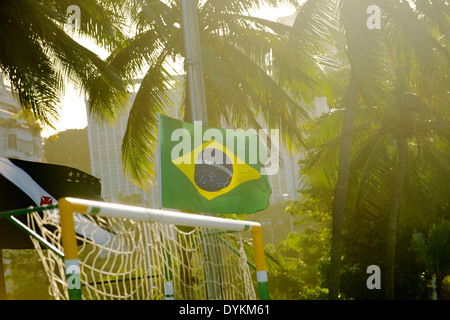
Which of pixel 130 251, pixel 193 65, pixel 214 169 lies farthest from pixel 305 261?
pixel 130 251

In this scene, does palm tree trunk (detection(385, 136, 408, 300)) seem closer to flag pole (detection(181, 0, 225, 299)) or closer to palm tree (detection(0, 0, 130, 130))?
flag pole (detection(181, 0, 225, 299))

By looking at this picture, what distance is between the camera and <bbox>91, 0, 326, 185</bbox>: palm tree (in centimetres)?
1572

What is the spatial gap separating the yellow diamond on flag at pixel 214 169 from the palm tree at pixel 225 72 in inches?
201

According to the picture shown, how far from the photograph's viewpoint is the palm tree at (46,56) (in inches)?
419

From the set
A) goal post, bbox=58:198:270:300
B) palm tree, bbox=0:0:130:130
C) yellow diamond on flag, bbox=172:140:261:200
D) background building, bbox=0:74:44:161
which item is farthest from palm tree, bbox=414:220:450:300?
background building, bbox=0:74:44:161

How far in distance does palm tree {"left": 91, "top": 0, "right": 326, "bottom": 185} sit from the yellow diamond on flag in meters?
5.09

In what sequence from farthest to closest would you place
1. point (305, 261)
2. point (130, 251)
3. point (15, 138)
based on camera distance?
point (15, 138) → point (305, 261) → point (130, 251)

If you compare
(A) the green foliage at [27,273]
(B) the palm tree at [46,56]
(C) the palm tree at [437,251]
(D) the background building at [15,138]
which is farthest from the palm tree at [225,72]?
(D) the background building at [15,138]

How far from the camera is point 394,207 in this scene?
18391 mm

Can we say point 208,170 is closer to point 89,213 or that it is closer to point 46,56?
point 46,56

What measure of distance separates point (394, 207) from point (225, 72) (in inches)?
247

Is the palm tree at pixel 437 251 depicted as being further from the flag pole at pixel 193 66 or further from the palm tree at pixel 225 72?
the flag pole at pixel 193 66
